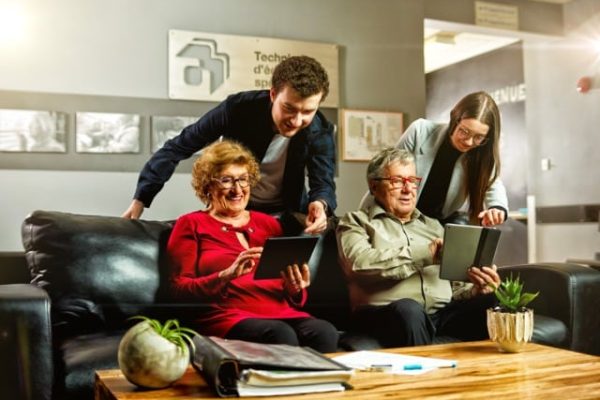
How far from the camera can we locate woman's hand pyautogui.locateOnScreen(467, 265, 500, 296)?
251 cm

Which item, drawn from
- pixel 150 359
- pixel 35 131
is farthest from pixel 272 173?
pixel 150 359

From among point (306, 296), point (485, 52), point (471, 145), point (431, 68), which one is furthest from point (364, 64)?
point (306, 296)

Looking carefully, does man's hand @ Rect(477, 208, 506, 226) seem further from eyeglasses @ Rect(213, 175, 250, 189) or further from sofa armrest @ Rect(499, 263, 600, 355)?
eyeglasses @ Rect(213, 175, 250, 189)

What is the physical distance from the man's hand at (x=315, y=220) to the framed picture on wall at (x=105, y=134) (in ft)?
2.44

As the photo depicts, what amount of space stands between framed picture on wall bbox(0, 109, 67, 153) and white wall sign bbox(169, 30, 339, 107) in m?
0.46

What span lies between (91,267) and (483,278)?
4.57 feet

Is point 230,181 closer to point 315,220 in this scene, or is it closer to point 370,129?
point 315,220

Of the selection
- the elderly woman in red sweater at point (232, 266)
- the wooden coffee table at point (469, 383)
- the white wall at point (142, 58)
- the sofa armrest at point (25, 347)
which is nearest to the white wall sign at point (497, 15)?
the white wall at point (142, 58)

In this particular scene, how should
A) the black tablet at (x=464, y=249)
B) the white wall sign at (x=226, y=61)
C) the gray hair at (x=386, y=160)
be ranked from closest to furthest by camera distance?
the black tablet at (x=464, y=249)
the gray hair at (x=386, y=160)
the white wall sign at (x=226, y=61)

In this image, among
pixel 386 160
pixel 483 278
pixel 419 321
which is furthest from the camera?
pixel 386 160

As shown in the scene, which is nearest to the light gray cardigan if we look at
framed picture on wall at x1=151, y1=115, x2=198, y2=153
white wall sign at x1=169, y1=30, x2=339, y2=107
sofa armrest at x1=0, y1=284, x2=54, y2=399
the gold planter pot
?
white wall sign at x1=169, y1=30, x2=339, y2=107

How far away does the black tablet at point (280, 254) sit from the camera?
2.33 m

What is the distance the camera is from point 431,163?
Answer: 2.64 meters

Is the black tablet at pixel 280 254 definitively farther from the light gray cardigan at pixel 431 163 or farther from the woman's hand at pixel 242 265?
the light gray cardigan at pixel 431 163
